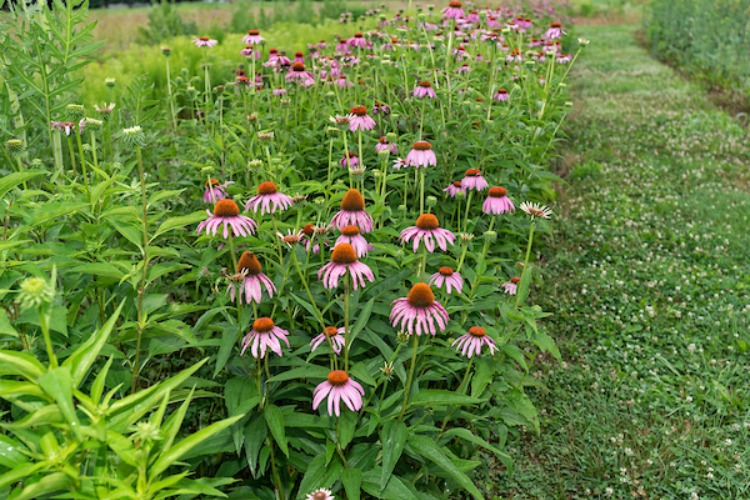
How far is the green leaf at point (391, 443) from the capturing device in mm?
1597

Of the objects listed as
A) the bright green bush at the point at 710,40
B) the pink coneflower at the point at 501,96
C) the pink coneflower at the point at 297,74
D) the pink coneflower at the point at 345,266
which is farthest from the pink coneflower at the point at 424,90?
the bright green bush at the point at 710,40

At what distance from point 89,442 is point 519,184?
2.67m

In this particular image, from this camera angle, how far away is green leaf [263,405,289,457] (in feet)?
5.28

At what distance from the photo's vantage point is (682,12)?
10.2 metres

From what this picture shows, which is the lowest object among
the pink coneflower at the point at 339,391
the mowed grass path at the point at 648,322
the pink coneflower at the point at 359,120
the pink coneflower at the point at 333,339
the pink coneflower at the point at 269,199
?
the mowed grass path at the point at 648,322

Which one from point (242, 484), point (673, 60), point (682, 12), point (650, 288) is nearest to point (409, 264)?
point (242, 484)

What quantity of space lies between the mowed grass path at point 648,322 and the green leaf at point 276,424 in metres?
1.15

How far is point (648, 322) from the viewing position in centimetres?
332

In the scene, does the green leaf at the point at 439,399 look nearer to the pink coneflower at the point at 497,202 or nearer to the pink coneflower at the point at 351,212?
the pink coneflower at the point at 351,212

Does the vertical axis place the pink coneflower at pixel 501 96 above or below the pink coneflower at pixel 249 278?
above

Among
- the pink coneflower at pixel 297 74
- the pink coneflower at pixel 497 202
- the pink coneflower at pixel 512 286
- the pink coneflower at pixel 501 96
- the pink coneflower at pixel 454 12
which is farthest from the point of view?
the pink coneflower at pixel 501 96

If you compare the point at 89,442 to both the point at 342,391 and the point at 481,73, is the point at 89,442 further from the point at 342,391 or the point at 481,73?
the point at 481,73

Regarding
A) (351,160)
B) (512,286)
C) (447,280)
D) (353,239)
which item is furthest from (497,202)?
(353,239)

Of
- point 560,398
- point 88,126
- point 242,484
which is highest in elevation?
point 88,126
